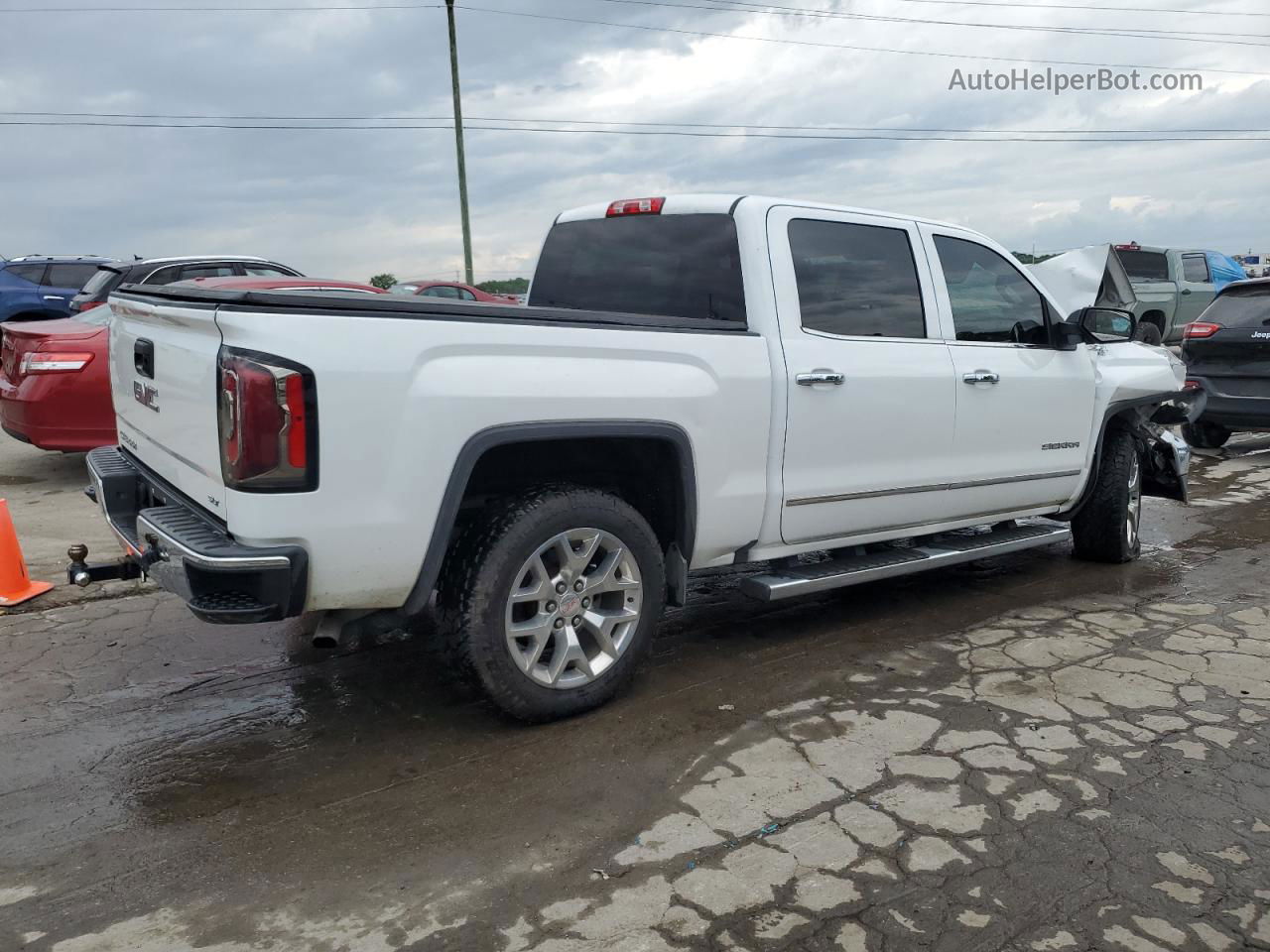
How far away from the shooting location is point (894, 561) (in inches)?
188

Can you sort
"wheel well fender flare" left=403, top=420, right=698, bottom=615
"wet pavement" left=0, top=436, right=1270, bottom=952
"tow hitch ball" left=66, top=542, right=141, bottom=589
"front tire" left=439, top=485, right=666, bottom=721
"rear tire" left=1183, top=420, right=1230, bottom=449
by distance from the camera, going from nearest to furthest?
"wet pavement" left=0, top=436, right=1270, bottom=952 → "wheel well fender flare" left=403, top=420, right=698, bottom=615 → "front tire" left=439, top=485, right=666, bottom=721 → "tow hitch ball" left=66, top=542, right=141, bottom=589 → "rear tire" left=1183, top=420, right=1230, bottom=449

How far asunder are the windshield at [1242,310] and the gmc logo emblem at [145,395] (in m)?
9.62

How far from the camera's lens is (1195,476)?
9.40 meters

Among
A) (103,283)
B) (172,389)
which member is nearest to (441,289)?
(103,283)

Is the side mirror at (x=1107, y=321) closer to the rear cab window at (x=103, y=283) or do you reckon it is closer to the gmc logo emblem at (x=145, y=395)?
the gmc logo emblem at (x=145, y=395)

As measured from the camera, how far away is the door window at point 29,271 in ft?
50.2

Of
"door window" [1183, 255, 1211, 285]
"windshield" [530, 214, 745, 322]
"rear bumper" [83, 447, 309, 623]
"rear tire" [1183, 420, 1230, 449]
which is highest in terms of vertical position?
"door window" [1183, 255, 1211, 285]

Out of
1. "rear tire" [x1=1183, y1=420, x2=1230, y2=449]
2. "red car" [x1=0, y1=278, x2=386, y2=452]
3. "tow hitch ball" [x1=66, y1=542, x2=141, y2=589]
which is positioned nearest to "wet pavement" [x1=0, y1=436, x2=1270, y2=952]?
"tow hitch ball" [x1=66, y1=542, x2=141, y2=589]

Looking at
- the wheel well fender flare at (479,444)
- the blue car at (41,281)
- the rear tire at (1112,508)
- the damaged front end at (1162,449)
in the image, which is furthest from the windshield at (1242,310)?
the blue car at (41,281)

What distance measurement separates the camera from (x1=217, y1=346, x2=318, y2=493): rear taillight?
3.00m

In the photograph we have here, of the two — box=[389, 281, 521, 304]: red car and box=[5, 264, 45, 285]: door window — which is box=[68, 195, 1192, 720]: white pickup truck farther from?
box=[5, 264, 45, 285]: door window

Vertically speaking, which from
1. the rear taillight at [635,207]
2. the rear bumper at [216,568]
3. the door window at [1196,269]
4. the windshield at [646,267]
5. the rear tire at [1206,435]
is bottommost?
the rear tire at [1206,435]

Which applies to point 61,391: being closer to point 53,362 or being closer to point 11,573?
point 53,362

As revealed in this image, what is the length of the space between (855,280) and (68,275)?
48.3ft
